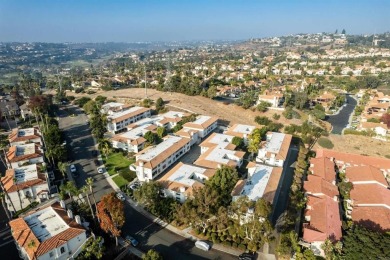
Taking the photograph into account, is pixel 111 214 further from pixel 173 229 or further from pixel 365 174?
pixel 365 174

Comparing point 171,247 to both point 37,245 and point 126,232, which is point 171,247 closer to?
point 126,232

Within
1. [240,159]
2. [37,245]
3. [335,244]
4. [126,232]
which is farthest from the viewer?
[240,159]

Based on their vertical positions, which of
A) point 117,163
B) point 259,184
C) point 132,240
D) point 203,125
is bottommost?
point 132,240

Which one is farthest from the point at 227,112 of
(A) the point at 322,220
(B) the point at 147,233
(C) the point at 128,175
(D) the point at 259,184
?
(B) the point at 147,233

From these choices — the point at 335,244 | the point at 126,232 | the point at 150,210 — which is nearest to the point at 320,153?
the point at 335,244

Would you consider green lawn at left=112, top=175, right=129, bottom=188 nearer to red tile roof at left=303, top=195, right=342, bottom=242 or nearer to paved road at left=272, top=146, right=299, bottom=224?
paved road at left=272, top=146, right=299, bottom=224

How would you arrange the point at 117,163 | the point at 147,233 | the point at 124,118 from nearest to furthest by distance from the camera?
the point at 147,233 → the point at 117,163 → the point at 124,118

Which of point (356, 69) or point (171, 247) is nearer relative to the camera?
point (171, 247)
